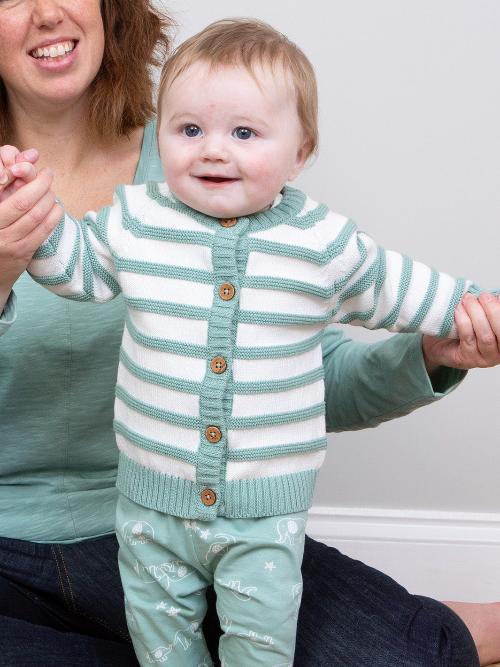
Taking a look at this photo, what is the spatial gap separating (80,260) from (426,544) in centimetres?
135

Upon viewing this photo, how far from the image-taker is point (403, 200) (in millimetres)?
2078

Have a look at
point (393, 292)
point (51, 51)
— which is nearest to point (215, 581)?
point (393, 292)

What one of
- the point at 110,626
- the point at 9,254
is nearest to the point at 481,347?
the point at 9,254

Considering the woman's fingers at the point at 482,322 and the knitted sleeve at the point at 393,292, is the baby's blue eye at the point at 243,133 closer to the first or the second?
the knitted sleeve at the point at 393,292

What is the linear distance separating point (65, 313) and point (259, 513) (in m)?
0.53

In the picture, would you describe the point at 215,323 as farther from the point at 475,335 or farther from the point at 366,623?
the point at 366,623

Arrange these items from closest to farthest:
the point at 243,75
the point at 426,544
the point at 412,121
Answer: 1. the point at 243,75
2. the point at 412,121
3. the point at 426,544

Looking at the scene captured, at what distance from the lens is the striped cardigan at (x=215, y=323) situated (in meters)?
1.21

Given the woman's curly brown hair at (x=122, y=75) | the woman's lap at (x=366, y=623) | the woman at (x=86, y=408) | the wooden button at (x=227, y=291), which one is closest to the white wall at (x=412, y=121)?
the woman's curly brown hair at (x=122, y=75)

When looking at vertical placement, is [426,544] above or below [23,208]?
below

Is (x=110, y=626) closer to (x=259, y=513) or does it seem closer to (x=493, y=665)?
(x=259, y=513)

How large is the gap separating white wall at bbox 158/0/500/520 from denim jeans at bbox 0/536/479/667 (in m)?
0.70

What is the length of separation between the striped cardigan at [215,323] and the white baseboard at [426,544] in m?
1.08

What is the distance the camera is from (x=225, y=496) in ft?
4.04
